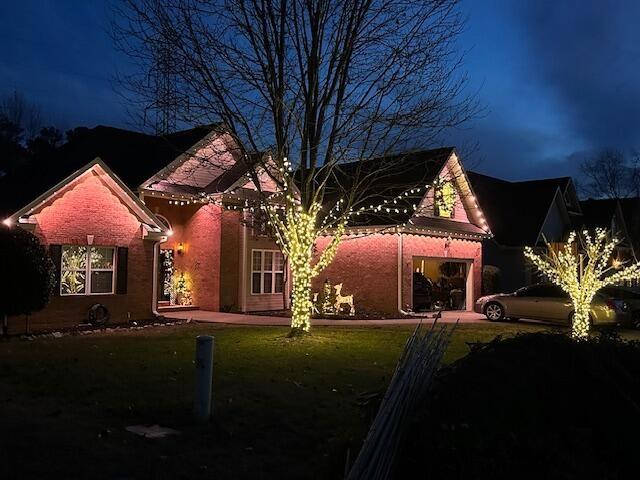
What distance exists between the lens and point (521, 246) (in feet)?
105

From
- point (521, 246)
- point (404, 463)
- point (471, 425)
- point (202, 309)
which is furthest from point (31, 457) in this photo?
point (521, 246)

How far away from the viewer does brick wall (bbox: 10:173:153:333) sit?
55.1ft

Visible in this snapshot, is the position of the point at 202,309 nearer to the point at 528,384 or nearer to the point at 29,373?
the point at 29,373

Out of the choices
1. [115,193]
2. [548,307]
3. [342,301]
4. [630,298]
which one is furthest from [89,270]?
[630,298]

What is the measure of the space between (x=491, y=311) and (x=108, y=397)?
16.8 meters

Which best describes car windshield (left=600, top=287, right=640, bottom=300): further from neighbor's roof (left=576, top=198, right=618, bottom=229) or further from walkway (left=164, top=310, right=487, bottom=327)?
neighbor's roof (left=576, top=198, right=618, bottom=229)

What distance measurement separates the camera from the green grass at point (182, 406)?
5.66 metres

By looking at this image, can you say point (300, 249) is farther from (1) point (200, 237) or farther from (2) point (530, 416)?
(2) point (530, 416)

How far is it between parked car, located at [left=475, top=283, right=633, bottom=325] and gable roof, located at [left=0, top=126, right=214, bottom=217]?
11137 millimetres

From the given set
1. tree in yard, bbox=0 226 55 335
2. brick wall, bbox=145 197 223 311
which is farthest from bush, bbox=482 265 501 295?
tree in yard, bbox=0 226 55 335

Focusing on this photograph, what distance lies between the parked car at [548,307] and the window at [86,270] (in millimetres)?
12394

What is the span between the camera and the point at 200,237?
924 inches

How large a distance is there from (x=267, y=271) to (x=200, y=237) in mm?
2625

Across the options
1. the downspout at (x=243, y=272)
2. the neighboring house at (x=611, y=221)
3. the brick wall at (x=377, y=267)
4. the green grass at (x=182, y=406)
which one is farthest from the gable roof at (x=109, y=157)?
the neighboring house at (x=611, y=221)
